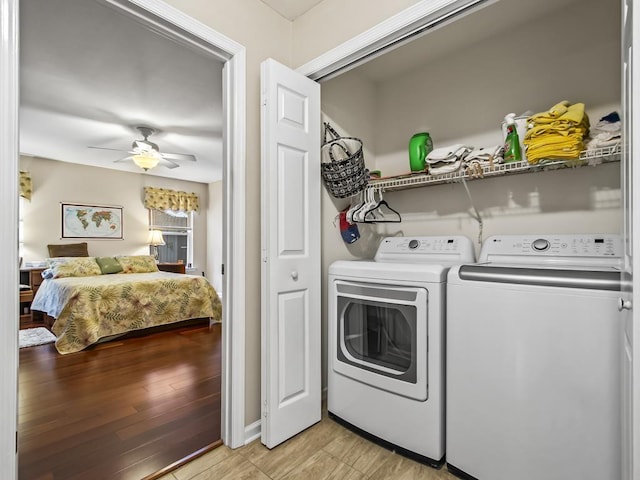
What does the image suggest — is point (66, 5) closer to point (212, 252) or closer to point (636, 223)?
point (636, 223)

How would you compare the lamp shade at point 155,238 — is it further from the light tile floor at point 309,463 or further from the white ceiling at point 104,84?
the light tile floor at point 309,463

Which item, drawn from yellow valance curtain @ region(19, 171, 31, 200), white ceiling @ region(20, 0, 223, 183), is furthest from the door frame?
yellow valance curtain @ region(19, 171, 31, 200)

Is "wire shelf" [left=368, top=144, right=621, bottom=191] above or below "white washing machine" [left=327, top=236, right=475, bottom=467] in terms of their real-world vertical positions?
above

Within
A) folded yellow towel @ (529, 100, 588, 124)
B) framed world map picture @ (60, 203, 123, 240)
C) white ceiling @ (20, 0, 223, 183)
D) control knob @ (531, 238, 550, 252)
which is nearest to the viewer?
folded yellow towel @ (529, 100, 588, 124)

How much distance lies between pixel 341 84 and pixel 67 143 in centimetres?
427

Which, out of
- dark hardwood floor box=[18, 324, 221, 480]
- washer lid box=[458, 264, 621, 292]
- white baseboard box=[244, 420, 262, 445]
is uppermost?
washer lid box=[458, 264, 621, 292]

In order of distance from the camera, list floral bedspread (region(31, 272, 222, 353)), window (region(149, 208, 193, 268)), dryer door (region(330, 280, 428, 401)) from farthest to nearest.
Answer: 1. window (region(149, 208, 193, 268))
2. floral bedspread (region(31, 272, 222, 353))
3. dryer door (region(330, 280, 428, 401))

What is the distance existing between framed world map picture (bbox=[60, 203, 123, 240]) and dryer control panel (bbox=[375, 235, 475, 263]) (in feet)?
18.2

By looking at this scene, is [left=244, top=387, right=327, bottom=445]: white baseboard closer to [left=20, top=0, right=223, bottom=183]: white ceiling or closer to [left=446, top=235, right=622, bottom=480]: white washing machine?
[left=446, top=235, right=622, bottom=480]: white washing machine

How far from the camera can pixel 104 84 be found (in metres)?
3.09

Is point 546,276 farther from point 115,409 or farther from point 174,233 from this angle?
point 174,233

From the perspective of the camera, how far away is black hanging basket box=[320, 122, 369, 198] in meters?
2.16

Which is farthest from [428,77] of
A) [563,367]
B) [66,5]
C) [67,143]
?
[67,143]

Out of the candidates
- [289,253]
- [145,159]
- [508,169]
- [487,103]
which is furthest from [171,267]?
[508,169]
